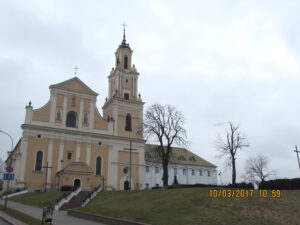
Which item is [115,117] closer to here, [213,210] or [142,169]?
[142,169]

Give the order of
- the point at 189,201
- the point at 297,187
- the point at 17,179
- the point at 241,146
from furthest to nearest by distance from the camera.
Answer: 1. the point at 17,179
2. the point at 241,146
3. the point at 297,187
4. the point at 189,201

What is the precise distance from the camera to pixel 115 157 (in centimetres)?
5125

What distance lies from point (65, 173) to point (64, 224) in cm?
2721

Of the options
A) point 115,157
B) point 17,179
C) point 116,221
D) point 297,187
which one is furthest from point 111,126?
point 116,221

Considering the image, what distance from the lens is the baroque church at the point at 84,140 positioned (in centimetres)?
4459

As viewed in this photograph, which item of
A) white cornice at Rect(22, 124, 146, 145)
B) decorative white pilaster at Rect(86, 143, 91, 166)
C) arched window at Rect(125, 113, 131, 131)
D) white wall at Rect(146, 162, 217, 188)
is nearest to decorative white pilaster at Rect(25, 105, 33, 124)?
white cornice at Rect(22, 124, 146, 145)

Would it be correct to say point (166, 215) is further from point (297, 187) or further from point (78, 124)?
point (78, 124)

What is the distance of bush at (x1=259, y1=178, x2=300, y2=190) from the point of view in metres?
26.7

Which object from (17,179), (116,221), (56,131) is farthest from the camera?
(56,131)

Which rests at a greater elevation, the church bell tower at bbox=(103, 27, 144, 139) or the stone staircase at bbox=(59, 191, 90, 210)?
the church bell tower at bbox=(103, 27, 144, 139)
